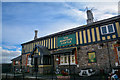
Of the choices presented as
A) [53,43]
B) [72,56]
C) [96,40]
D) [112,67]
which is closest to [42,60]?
[53,43]

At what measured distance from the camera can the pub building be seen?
9828mm

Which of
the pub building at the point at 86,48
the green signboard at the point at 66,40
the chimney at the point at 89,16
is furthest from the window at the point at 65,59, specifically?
the chimney at the point at 89,16

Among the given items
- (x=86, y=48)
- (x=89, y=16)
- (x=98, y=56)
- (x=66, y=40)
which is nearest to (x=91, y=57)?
(x=98, y=56)

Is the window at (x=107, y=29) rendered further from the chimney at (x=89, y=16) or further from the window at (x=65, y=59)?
the window at (x=65, y=59)

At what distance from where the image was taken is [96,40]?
1086 cm

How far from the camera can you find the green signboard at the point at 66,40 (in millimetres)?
12893

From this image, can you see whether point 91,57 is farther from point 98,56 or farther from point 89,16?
point 89,16

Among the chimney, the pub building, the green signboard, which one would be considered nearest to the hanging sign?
the pub building

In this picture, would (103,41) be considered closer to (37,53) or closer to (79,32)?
(79,32)

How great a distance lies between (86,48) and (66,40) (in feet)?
11.0

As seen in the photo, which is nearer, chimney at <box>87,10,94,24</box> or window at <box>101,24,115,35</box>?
window at <box>101,24,115,35</box>

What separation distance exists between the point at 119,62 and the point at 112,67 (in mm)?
863

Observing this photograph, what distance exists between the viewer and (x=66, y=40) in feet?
44.3

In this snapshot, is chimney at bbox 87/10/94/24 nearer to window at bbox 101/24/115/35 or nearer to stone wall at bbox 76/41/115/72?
window at bbox 101/24/115/35
